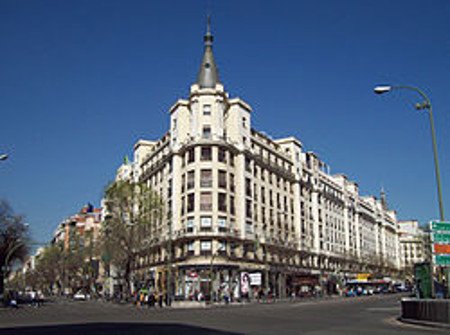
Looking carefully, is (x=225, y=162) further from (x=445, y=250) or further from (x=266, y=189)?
(x=445, y=250)

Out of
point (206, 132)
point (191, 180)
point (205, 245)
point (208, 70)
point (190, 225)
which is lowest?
point (205, 245)

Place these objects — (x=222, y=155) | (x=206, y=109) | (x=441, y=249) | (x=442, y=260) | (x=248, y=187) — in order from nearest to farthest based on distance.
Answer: (x=442, y=260) < (x=441, y=249) < (x=222, y=155) < (x=206, y=109) < (x=248, y=187)

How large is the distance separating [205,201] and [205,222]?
244 centimetres

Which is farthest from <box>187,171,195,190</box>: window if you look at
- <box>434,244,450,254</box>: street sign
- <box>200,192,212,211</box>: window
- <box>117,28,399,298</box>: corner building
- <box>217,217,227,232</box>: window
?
<box>434,244,450,254</box>: street sign

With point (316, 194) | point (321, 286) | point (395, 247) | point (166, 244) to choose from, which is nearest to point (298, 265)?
point (321, 286)

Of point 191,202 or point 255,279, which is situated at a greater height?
point 191,202

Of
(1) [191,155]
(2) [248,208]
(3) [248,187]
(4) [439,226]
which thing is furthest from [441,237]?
(3) [248,187]

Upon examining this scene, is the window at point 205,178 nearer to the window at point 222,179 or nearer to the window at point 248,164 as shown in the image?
the window at point 222,179

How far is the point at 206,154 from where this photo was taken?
6000 centimetres

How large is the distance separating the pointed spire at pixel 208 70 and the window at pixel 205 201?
1495 centimetres

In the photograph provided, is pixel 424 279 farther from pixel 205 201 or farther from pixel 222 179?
pixel 222 179

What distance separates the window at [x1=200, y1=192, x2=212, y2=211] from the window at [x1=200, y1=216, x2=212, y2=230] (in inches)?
41.1

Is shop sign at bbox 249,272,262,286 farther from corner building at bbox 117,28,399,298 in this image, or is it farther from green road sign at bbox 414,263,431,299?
green road sign at bbox 414,263,431,299

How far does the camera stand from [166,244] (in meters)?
63.5
